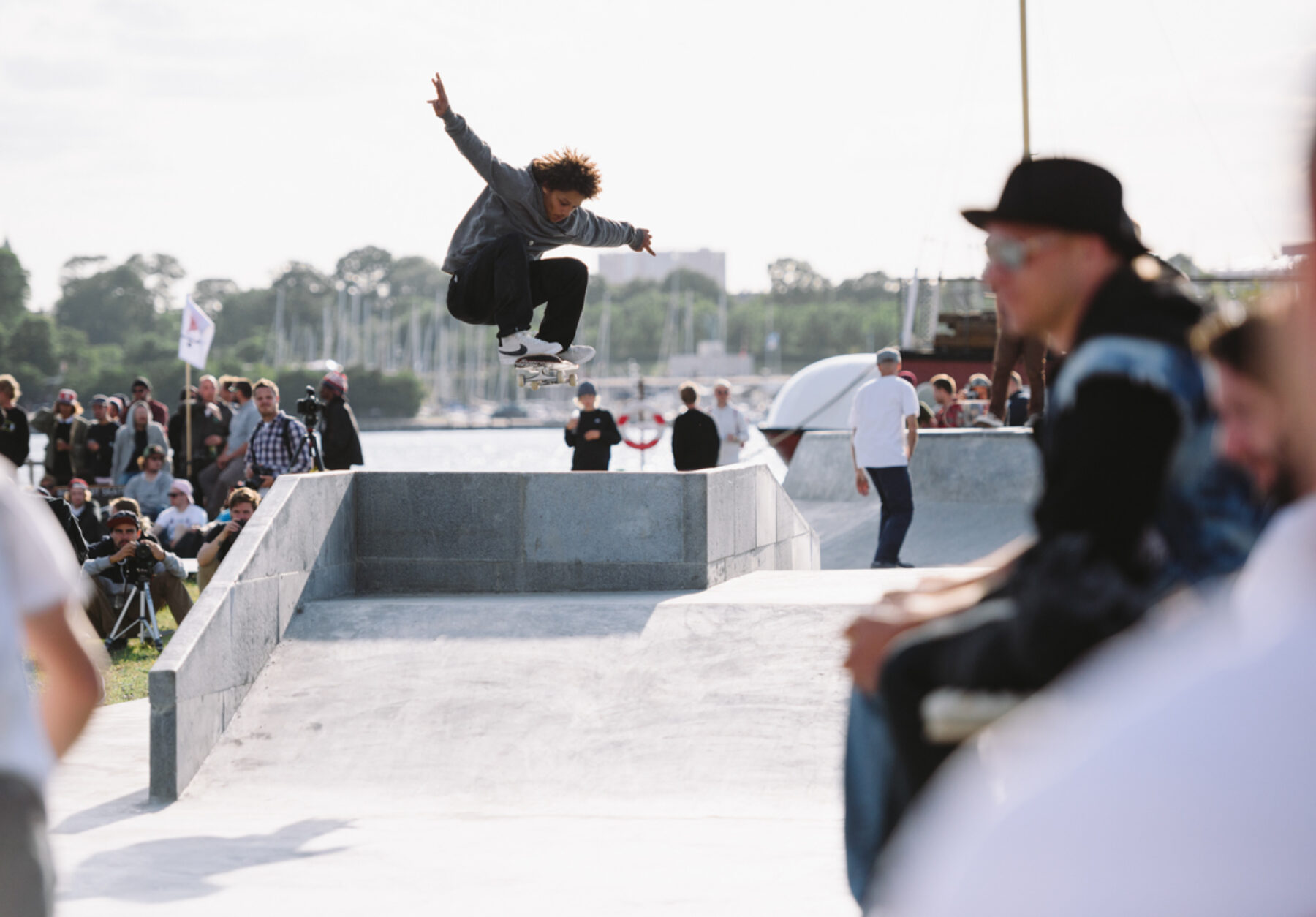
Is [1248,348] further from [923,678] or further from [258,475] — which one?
[258,475]

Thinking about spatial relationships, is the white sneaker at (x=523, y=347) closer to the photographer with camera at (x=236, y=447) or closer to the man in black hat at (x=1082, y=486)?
the photographer with camera at (x=236, y=447)

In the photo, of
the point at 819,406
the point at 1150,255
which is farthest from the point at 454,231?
the point at 819,406

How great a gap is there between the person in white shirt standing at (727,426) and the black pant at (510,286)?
8.14 m

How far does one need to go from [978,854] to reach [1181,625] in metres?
0.42

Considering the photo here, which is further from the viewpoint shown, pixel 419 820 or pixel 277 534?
pixel 277 534

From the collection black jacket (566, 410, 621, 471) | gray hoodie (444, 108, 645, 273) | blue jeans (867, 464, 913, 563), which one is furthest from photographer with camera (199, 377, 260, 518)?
blue jeans (867, 464, 913, 563)

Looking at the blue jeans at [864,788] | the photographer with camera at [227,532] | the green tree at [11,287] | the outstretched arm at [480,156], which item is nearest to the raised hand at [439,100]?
the outstretched arm at [480,156]

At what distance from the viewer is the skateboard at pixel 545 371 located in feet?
30.5

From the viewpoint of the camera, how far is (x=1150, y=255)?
2574 mm

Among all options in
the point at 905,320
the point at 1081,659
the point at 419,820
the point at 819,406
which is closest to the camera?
the point at 1081,659

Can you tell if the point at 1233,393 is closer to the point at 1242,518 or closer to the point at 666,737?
the point at 1242,518

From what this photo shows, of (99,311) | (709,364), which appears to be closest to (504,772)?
(709,364)

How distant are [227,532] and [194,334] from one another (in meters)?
10.8

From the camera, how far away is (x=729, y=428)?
17.5 m
